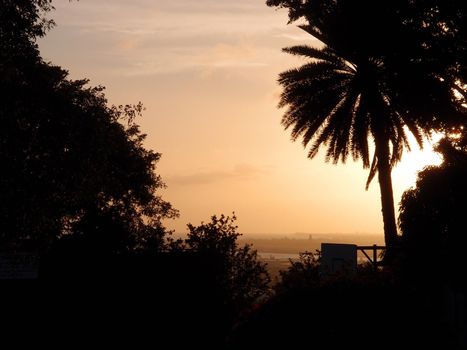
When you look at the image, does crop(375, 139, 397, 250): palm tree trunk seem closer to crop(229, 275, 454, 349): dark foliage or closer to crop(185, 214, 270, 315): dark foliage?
crop(185, 214, 270, 315): dark foliage

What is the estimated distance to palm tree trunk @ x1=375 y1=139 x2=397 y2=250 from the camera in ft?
109

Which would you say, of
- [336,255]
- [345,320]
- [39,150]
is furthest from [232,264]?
[345,320]

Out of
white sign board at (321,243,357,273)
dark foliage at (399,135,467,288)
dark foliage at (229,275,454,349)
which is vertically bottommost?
dark foliage at (229,275,454,349)

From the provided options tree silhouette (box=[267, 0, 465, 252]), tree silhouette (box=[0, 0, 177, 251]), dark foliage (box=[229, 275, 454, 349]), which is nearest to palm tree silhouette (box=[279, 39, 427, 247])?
tree silhouette (box=[267, 0, 465, 252])

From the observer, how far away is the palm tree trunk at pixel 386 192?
33.2m

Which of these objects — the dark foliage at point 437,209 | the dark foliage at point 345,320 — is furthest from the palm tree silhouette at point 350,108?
the dark foliage at point 345,320

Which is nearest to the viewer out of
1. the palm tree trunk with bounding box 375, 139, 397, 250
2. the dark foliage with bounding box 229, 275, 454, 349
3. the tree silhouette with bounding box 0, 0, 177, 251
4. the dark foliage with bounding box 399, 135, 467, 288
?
the dark foliage with bounding box 229, 275, 454, 349

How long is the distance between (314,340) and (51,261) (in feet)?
39.2

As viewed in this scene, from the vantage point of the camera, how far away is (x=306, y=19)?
32.7m

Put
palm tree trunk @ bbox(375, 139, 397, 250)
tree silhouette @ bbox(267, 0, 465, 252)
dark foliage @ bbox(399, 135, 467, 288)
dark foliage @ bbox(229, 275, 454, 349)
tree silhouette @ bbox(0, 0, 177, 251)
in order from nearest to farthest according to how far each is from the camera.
Result: dark foliage @ bbox(229, 275, 454, 349), dark foliage @ bbox(399, 135, 467, 288), tree silhouette @ bbox(0, 0, 177, 251), tree silhouette @ bbox(267, 0, 465, 252), palm tree trunk @ bbox(375, 139, 397, 250)

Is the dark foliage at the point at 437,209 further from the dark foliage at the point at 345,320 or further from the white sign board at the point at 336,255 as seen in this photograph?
the dark foliage at the point at 345,320

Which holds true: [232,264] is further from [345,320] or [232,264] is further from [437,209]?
[345,320]

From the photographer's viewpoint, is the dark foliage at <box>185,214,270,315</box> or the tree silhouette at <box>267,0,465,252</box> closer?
the dark foliage at <box>185,214,270,315</box>

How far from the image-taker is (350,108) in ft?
109
